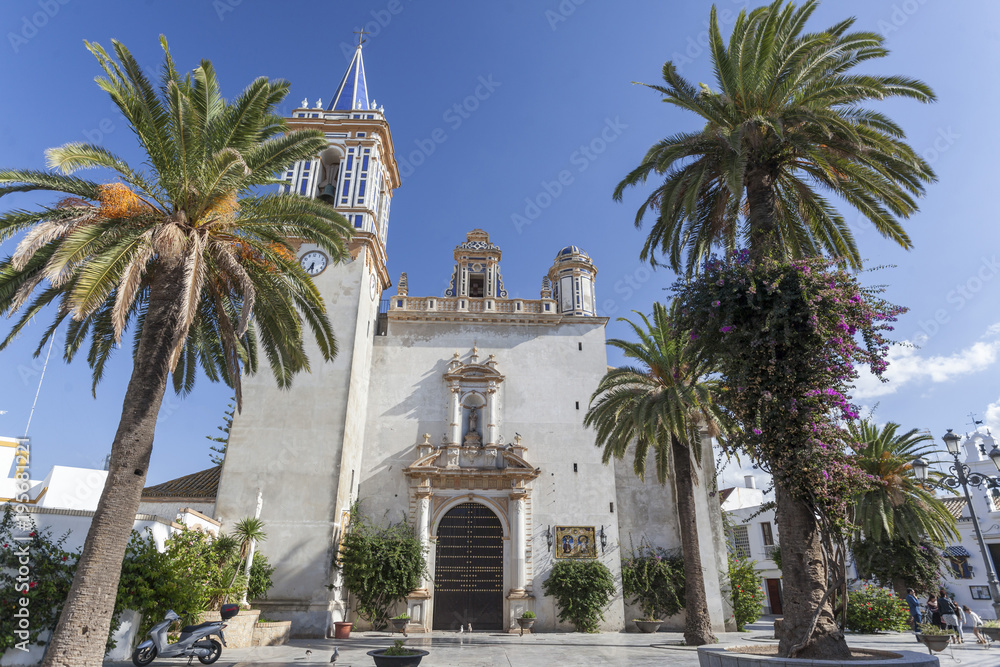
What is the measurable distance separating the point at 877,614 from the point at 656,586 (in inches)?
253

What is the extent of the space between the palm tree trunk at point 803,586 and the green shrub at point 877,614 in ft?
41.3

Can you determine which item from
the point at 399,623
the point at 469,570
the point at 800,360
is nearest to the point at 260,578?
the point at 399,623

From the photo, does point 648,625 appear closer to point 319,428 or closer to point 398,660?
point 319,428

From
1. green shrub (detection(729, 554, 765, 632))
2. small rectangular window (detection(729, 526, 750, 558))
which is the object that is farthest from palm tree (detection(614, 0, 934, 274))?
small rectangular window (detection(729, 526, 750, 558))

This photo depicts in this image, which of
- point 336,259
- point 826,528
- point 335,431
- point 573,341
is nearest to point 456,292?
point 573,341

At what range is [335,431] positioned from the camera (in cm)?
1806

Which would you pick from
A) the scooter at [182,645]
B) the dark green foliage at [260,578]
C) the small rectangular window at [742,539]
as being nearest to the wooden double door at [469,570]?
the dark green foliage at [260,578]

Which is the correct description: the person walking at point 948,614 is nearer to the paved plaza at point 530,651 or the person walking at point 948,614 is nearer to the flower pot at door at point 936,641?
the paved plaza at point 530,651

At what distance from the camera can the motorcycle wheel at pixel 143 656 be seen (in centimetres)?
938

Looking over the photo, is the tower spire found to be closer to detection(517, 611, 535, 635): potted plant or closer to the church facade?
the church facade

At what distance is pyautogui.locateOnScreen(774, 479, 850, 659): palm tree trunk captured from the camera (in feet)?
23.9

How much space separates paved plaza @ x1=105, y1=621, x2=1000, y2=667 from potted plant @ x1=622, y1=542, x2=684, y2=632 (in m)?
1.43

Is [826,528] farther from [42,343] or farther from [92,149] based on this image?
[42,343]

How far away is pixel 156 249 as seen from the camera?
29.2 feet
